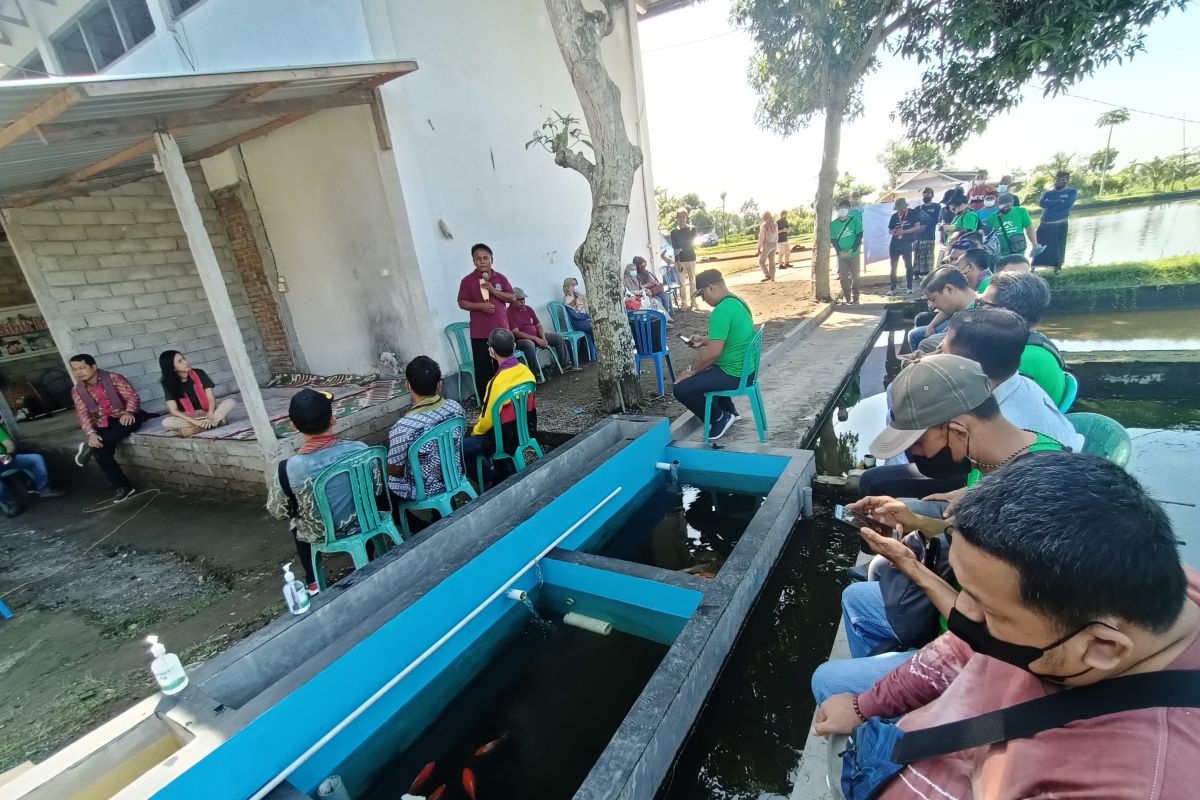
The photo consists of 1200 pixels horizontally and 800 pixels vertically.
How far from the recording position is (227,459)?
5250 millimetres

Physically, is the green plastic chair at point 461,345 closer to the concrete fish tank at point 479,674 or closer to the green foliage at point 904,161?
the concrete fish tank at point 479,674

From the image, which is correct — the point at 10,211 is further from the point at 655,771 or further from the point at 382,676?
the point at 655,771

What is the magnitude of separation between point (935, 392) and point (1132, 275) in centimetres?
878

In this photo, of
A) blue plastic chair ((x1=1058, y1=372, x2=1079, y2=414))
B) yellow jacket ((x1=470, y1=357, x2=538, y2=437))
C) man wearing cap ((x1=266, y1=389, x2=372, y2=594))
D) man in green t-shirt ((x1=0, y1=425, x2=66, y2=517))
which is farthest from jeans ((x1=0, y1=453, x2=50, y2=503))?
blue plastic chair ((x1=1058, y1=372, x2=1079, y2=414))

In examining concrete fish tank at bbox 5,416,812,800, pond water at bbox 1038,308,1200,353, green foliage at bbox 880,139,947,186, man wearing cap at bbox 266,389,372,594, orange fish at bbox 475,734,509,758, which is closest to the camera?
concrete fish tank at bbox 5,416,812,800

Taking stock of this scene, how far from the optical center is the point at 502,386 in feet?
12.8

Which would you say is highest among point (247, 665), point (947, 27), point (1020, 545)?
point (947, 27)

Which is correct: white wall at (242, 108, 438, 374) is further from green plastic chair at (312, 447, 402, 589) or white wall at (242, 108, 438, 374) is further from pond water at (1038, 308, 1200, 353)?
pond water at (1038, 308, 1200, 353)

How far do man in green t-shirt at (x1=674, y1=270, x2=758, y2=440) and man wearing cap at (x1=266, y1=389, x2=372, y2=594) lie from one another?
2690 mm

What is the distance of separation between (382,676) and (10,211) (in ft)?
23.3

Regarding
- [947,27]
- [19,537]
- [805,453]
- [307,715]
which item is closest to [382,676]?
[307,715]

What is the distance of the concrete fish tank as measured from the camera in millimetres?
1877

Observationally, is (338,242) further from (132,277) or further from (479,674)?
(479,674)

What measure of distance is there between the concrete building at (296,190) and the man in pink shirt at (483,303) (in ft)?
3.33
